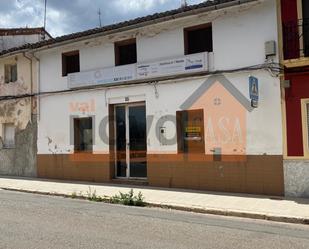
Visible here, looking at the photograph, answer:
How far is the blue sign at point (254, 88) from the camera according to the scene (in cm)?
1120

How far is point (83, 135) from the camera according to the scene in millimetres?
16125

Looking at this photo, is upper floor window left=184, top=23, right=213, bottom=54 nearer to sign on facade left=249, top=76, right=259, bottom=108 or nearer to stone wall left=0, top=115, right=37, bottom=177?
sign on facade left=249, top=76, right=259, bottom=108

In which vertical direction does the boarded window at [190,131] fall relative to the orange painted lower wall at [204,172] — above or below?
above

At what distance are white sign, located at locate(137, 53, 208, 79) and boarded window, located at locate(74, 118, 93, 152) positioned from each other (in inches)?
115

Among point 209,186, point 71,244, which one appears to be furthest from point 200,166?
point 71,244

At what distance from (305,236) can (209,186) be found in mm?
5264

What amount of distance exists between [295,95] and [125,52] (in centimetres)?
593

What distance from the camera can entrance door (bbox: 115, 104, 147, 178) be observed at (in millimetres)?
14469

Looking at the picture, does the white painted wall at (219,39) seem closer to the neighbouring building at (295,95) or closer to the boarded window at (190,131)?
the neighbouring building at (295,95)

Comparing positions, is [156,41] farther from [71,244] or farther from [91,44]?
[71,244]

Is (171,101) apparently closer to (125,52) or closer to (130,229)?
(125,52)

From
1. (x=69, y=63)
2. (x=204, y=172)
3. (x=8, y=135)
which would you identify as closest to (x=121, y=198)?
(x=204, y=172)

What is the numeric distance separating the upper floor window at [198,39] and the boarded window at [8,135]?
29.0 ft

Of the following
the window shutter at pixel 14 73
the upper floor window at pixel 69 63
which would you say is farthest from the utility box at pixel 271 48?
the window shutter at pixel 14 73
